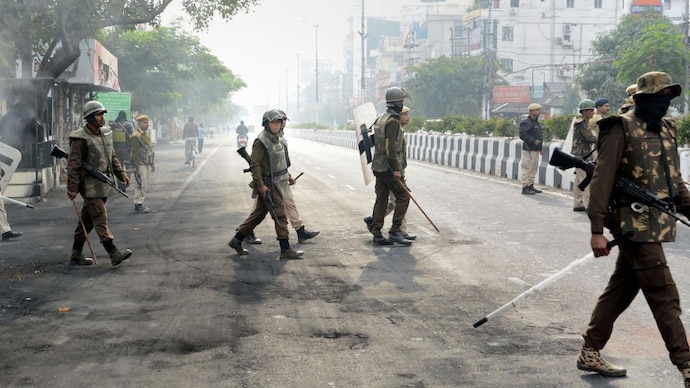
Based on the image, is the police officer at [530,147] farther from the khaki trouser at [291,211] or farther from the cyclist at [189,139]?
the cyclist at [189,139]

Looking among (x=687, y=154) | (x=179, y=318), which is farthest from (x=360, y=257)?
(x=687, y=154)

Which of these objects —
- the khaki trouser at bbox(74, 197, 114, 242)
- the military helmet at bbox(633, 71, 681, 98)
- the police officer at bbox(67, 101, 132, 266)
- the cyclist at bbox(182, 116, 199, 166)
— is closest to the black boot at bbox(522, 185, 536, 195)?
the police officer at bbox(67, 101, 132, 266)

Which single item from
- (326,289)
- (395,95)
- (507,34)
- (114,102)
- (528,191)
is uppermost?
(507,34)

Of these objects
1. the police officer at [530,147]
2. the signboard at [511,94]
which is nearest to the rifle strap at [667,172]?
the police officer at [530,147]

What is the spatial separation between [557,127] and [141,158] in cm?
1131

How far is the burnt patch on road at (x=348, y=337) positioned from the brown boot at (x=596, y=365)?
1.49 m

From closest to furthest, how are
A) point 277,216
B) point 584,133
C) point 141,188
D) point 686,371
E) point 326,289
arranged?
1. point 686,371
2. point 326,289
3. point 277,216
4. point 584,133
5. point 141,188

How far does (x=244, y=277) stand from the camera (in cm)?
889

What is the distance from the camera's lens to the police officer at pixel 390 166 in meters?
10.8

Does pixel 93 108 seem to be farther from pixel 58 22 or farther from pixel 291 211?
pixel 58 22

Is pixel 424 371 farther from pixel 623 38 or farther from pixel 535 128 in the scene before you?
pixel 623 38

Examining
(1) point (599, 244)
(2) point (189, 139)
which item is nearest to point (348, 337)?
(1) point (599, 244)

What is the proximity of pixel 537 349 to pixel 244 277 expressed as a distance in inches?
149

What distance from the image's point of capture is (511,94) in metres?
83.8
